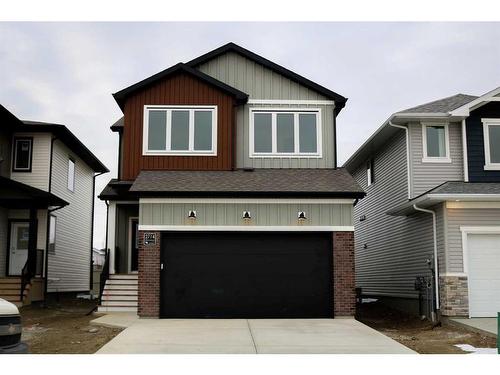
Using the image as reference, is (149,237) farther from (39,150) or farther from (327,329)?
(39,150)

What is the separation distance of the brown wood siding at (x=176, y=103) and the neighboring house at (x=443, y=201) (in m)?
5.07

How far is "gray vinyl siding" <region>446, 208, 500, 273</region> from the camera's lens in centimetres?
1702

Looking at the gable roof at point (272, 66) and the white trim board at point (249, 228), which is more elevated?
the gable roof at point (272, 66)

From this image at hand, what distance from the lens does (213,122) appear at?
18.8 m

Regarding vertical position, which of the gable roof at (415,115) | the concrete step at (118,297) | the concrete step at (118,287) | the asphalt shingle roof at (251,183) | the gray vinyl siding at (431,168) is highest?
the gable roof at (415,115)

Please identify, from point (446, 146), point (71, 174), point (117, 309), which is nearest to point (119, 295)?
point (117, 309)

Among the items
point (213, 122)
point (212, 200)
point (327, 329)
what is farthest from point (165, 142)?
point (327, 329)

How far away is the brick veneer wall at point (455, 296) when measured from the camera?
1680 centimetres

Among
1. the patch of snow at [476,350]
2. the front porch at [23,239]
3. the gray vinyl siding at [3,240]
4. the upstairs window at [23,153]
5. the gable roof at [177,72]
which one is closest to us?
the patch of snow at [476,350]

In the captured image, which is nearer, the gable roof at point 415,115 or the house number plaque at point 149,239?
the house number plaque at point 149,239

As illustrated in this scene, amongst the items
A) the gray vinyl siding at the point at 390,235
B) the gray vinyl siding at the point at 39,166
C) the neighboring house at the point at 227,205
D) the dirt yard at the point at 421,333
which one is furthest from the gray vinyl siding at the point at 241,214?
the gray vinyl siding at the point at 39,166

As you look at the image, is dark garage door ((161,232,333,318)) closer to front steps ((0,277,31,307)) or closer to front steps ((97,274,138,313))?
front steps ((97,274,138,313))

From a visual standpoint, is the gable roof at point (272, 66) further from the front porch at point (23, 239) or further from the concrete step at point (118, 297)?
the concrete step at point (118, 297)

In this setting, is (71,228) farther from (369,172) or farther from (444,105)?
(444,105)
